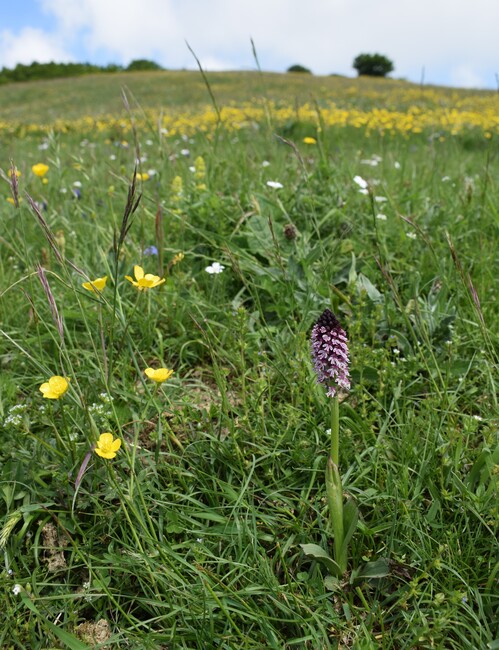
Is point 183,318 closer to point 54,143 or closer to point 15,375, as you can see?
point 15,375

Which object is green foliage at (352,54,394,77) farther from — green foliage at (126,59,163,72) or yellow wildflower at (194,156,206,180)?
yellow wildflower at (194,156,206,180)

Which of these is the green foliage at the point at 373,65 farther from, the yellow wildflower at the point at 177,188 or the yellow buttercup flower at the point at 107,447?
the yellow buttercup flower at the point at 107,447

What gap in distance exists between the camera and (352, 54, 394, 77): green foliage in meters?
41.3

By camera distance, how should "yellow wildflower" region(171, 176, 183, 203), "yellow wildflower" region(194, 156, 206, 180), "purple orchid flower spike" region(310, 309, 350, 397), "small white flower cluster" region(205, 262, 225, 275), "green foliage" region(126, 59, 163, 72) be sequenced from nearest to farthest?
"purple orchid flower spike" region(310, 309, 350, 397), "small white flower cluster" region(205, 262, 225, 275), "yellow wildflower" region(171, 176, 183, 203), "yellow wildflower" region(194, 156, 206, 180), "green foliage" region(126, 59, 163, 72)

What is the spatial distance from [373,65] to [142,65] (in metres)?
18.4

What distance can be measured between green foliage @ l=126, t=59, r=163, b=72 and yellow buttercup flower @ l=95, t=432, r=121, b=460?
146 ft

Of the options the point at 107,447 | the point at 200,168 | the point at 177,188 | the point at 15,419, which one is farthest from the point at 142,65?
the point at 107,447

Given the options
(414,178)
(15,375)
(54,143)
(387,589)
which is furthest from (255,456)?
(414,178)

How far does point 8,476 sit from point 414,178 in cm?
344

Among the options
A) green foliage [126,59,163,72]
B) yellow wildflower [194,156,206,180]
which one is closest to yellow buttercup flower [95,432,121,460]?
yellow wildflower [194,156,206,180]

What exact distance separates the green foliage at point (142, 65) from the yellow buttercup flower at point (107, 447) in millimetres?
44612

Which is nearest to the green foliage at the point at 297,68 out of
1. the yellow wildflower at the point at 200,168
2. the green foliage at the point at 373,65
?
the green foliage at the point at 373,65

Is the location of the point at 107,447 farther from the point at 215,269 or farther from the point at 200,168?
the point at 200,168

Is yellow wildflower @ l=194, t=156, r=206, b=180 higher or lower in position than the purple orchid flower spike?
higher
